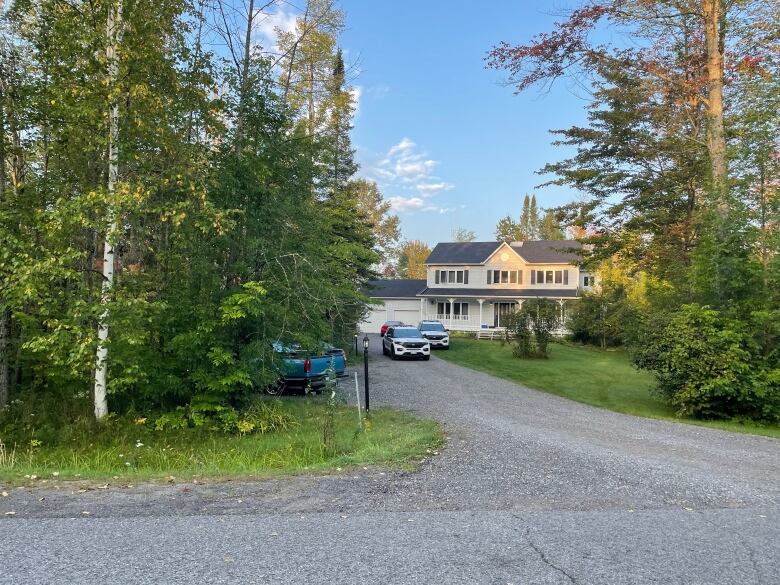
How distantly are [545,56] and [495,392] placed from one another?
9.68m

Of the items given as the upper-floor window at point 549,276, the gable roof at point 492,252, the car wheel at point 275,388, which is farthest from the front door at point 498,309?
the car wheel at point 275,388

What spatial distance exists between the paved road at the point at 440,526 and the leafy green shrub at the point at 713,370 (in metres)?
4.33

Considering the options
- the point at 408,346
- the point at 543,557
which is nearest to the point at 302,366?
the point at 543,557

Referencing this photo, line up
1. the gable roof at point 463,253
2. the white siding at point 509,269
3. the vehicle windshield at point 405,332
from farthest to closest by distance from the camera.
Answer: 1. the gable roof at point 463,253
2. the white siding at point 509,269
3. the vehicle windshield at point 405,332

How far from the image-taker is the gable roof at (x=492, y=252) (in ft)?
125

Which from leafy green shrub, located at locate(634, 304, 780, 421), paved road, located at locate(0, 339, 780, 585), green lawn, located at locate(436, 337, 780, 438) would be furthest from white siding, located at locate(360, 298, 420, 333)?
paved road, located at locate(0, 339, 780, 585)

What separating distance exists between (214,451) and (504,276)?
33440mm

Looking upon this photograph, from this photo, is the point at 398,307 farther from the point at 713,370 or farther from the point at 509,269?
the point at 713,370

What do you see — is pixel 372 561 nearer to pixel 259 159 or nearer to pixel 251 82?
pixel 259 159

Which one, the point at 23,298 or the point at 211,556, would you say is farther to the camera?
the point at 23,298

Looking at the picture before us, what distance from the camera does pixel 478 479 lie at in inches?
214

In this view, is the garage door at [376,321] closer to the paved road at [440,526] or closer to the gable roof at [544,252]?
the gable roof at [544,252]

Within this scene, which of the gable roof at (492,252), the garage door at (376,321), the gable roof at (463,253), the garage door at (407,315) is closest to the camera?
the gable roof at (492,252)

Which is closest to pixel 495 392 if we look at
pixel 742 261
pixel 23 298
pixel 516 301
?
pixel 742 261
